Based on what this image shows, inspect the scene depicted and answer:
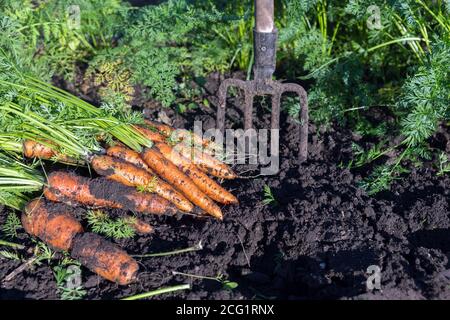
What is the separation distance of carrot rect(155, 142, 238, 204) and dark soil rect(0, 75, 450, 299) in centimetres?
8

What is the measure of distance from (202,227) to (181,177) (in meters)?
0.40

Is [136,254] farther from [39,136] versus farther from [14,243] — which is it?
[39,136]

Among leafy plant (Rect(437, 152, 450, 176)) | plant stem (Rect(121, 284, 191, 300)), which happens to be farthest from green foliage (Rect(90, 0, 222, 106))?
leafy plant (Rect(437, 152, 450, 176))

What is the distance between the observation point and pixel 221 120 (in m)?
3.77

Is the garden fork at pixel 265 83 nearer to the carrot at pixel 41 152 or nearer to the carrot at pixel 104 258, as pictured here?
the carrot at pixel 41 152

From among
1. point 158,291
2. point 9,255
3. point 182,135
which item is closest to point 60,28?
point 182,135

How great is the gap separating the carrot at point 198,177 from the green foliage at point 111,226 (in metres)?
0.56

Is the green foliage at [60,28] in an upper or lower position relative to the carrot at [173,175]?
upper

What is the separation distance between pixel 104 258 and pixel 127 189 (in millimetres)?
498

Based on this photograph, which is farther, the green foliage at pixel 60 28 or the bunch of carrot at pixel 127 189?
the green foliage at pixel 60 28

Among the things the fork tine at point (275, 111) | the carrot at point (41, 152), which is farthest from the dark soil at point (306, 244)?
the carrot at point (41, 152)

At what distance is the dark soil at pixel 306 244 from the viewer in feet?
9.59

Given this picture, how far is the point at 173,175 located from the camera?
3.54 meters
